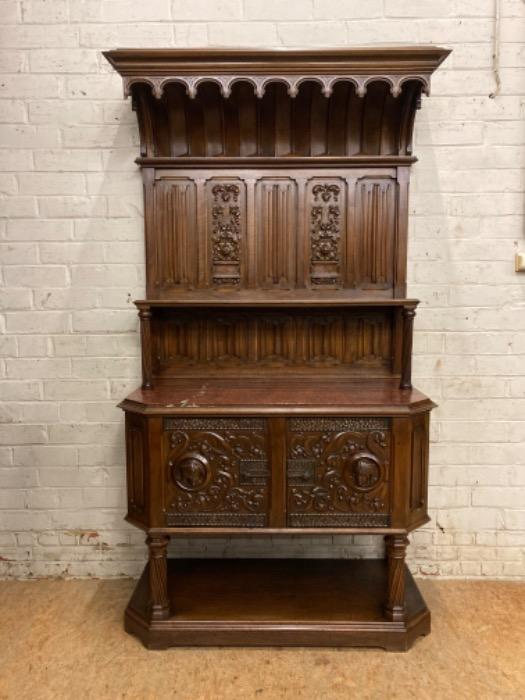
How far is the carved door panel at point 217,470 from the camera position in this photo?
199cm

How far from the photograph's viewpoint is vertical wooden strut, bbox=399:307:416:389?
2170mm

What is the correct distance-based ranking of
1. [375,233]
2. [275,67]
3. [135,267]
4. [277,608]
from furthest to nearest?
[135,267] → [375,233] → [277,608] → [275,67]

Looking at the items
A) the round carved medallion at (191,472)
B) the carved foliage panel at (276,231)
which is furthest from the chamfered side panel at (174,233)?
the round carved medallion at (191,472)

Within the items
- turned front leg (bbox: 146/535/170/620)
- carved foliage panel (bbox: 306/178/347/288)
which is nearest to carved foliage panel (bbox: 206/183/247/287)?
carved foliage panel (bbox: 306/178/347/288)

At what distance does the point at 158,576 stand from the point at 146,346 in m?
0.85

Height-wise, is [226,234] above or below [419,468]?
above

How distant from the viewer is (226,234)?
230cm

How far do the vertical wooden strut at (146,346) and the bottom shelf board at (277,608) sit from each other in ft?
2.78

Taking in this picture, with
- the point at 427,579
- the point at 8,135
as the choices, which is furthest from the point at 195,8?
the point at 427,579

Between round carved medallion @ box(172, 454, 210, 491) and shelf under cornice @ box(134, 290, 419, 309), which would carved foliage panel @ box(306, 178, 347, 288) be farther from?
round carved medallion @ box(172, 454, 210, 491)

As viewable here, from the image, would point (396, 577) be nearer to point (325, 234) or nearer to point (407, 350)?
point (407, 350)

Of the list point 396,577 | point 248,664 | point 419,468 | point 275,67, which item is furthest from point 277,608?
point 275,67

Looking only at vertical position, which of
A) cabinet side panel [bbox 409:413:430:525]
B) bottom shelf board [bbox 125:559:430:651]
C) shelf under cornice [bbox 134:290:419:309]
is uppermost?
shelf under cornice [bbox 134:290:419:309]

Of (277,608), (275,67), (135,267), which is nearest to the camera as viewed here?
(275,67)
